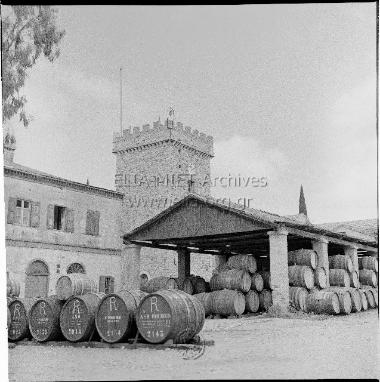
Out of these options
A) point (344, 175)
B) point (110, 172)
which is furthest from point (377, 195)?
point (110, 172)

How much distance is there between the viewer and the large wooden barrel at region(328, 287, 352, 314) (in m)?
14.6

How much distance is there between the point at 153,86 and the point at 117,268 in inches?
440

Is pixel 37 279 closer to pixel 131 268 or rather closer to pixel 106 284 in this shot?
pixel 131 268

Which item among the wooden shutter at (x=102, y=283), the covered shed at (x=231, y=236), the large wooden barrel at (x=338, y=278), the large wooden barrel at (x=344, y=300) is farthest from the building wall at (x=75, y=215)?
the large wooden barrel at (x=338, y=278)

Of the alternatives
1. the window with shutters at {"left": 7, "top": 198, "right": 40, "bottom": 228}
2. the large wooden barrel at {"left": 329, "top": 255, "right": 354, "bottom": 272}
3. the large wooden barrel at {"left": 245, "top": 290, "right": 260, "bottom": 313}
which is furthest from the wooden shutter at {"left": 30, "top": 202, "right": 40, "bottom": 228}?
the large wooden barrel at {"left": 329, "top": 255, "right": 354, "bottom": 272}

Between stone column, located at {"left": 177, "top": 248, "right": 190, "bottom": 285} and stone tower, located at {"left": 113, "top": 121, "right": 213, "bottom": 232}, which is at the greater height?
stone tower, located at {"left": 113, "top": 121, "right": 213, "bottom": 232}

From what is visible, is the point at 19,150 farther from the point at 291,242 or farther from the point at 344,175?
the point at 291,242

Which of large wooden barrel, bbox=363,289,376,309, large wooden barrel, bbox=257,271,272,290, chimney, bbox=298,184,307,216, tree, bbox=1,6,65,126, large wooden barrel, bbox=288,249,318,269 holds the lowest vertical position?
large wooden barrel, bbox=363,289,376,309

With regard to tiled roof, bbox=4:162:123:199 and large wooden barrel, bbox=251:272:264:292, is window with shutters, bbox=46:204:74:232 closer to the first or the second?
tiled roof, bbox=4:162:123:199

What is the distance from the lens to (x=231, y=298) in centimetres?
1460

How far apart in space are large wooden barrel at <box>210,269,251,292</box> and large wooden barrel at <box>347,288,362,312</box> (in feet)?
9.31

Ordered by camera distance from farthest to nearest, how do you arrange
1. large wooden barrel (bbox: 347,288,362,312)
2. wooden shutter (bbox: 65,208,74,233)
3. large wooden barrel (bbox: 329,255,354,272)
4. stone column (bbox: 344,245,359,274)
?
wooden shutter (bbox: 65,208,74,233)
stone column (bbox: 344,245,359,274)
large wooden barrel (bbox: 329,255,354,272)
large wooden barrel (bbox: 347,288,362,312)

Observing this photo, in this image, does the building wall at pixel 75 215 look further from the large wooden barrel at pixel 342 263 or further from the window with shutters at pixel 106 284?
the large wooden barrel at pixel 342 263

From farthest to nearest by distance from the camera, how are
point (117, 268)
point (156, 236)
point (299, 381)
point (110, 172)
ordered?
point (117, 268), point (156, 236), point (110, 172), point (299, 381)
